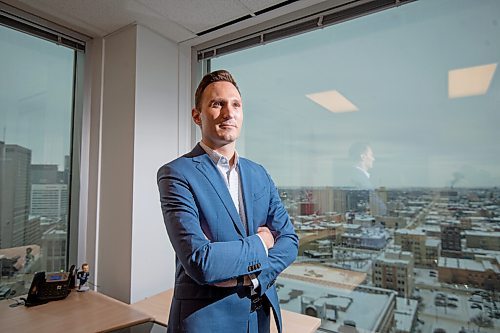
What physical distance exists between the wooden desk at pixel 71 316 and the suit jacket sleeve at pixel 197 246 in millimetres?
871

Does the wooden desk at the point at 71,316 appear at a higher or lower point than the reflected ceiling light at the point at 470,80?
lower

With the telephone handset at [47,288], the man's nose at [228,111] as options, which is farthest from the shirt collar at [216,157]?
the telephone handset at [47,288]

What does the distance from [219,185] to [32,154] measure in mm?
1843

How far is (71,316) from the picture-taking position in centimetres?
169

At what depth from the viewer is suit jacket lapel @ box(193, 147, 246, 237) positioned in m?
1.16

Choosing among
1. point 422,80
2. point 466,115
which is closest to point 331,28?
point 422,80

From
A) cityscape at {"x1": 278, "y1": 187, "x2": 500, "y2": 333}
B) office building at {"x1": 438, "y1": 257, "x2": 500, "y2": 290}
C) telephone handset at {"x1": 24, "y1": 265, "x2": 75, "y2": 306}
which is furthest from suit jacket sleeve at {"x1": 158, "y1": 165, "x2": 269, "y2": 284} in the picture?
telephone handset at {"x1": 24, "y1": 265, "x2": 75, "y2": 306}

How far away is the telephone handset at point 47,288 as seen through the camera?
1.87 m

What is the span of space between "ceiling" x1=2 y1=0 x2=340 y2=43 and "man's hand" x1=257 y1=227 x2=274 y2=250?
150cm

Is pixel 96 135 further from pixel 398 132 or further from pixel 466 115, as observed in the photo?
pixel 466 115

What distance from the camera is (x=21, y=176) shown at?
7.19 ft

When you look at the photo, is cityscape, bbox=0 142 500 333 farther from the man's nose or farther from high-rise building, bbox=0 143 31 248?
the man's nose

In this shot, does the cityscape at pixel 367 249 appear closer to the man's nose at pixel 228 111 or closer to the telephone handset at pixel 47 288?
the telephone handset at pixel 47 288

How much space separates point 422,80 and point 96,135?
7.76 ft
